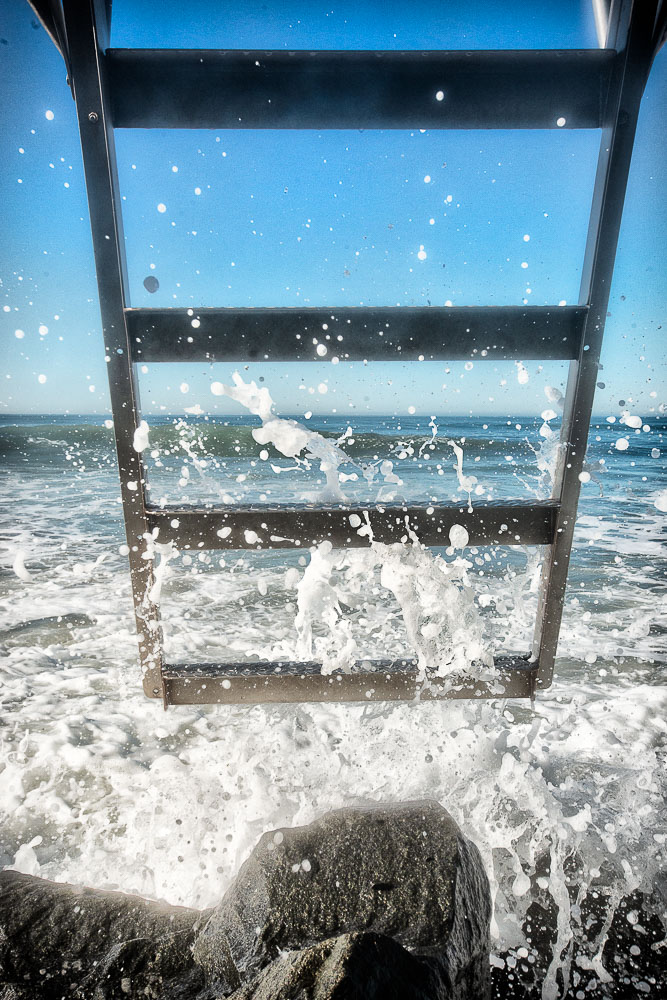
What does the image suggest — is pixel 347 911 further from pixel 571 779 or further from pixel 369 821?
pixel 571 779

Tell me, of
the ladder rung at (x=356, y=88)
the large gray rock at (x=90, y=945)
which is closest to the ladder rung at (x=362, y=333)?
the ladder rung at (x=356, y=88)

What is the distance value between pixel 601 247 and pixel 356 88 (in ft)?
4.38

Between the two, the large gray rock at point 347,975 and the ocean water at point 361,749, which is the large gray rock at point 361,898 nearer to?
the large gray rock at point 347,975

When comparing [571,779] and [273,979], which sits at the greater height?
[273,979]

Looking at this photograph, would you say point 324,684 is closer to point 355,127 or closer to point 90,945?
point 90,945

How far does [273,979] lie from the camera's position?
4.29 feet

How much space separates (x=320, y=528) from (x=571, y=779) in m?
2.18

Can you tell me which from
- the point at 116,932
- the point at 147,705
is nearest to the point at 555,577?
the point at 116,932

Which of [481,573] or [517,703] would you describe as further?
[481,573]

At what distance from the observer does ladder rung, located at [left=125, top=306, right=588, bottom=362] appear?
7.70 ft

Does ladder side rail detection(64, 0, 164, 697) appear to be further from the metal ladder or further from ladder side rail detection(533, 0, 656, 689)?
ladder side rail detection(533, 0, 656, 689)

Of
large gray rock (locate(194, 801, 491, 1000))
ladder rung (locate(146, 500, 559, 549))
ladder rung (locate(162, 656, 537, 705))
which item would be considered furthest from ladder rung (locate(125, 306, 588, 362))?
large gray rock (locate(194, 801, 491, 1000))

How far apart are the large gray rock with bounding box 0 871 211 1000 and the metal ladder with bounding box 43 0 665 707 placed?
138 centimetres

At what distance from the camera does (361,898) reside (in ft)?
5.87
